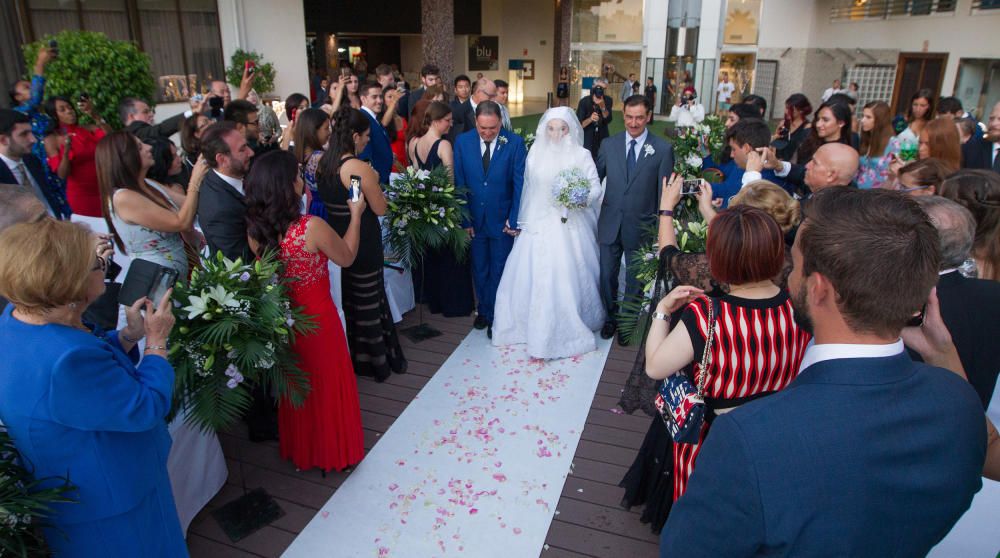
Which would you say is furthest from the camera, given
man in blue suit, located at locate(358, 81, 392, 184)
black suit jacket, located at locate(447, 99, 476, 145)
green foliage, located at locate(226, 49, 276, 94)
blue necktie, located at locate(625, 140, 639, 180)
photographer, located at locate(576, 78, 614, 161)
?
green foliage, located at locate(226, 49, 276, 94)

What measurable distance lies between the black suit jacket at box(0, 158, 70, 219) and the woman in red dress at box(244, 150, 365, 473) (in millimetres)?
2317

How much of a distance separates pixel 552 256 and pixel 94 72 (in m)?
5.00

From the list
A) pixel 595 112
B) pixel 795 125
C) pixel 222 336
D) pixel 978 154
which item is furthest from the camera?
pixel 595 112

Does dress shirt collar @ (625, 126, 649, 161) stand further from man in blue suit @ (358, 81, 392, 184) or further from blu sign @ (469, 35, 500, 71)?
blu sign @ (469, 35, 500, 71)

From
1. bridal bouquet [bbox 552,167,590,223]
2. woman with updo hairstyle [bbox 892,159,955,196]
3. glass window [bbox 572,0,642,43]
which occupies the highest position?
glass window [bbox 572,0,642,43]

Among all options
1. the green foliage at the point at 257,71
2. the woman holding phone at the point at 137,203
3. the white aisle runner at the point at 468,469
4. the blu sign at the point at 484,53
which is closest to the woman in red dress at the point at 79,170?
the woman holding phone at the point at 137,203

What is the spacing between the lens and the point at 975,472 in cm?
122

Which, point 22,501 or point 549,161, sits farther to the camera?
point 549,161

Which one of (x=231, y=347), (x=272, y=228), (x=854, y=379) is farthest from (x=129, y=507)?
(x=854, y=379)

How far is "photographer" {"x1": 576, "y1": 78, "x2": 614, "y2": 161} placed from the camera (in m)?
9.34

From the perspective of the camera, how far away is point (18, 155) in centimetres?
438

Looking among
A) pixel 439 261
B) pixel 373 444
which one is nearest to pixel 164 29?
pixel 439 261

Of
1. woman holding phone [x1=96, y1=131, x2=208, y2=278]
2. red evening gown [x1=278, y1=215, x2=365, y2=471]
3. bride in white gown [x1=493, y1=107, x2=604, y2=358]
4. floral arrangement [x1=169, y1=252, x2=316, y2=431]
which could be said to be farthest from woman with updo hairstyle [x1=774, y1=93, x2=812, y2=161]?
woman holding phone [x1=96, y1=131, x2=208, y2=278]

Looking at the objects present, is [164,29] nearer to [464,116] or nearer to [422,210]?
[464,116]
